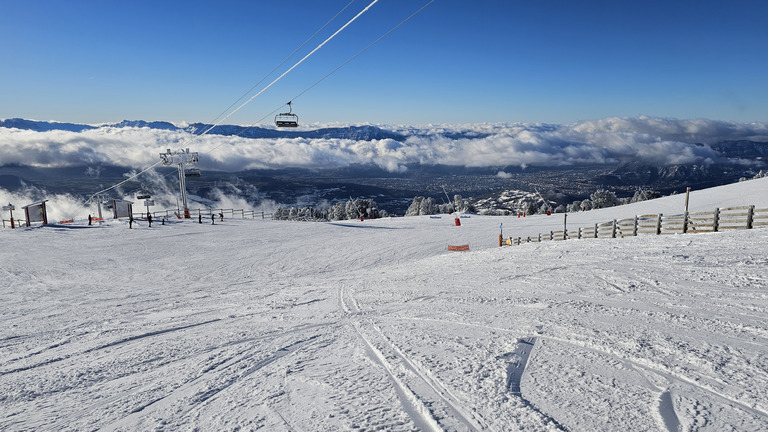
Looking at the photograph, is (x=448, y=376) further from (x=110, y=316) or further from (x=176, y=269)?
(x=176, y=269)

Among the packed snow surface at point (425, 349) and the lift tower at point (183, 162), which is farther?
the lift tower at point (183, 162)

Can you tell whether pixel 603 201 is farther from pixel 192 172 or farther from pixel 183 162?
pixel 183 162

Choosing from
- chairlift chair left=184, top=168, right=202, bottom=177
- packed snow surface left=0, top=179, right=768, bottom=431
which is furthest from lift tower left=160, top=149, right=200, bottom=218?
packed snow surface left=0, top=179, right=768, bottom=431

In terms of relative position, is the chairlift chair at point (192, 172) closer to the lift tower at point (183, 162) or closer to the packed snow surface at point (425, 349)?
the lift tower at point (183, 162)

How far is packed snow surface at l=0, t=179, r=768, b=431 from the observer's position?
445 cm

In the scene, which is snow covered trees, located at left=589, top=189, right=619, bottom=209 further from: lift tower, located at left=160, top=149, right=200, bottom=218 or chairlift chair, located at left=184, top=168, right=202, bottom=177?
lift tower, located at left=160, top=149, right=200, bottom=218

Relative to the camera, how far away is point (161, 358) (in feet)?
22.3

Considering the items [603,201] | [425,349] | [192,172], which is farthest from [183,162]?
[603,201]

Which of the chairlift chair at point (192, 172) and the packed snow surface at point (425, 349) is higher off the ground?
the chairlift chair at point (192, 172)

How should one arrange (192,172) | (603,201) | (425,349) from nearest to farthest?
(425,349), (192,172), (603,201)

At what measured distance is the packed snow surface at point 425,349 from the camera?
14.6 feet

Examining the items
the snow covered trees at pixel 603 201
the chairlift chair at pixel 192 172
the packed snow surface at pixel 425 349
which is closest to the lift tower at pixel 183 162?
the chairlift chair at pixel 192 172

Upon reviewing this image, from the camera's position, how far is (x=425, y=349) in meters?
6.29

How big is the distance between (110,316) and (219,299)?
2937mm
